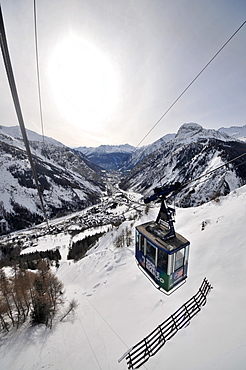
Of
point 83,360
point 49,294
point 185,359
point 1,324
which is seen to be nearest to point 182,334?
point 185,359

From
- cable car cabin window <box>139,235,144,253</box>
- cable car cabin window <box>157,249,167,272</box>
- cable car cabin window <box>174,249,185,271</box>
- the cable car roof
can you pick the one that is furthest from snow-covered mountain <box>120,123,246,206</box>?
cable car cabin window <box>157,249,167,272</box>

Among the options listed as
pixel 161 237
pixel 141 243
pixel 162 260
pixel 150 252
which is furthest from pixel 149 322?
pixel 161 237

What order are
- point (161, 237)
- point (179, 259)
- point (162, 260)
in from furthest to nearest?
point (161, 237), point (179, 259), point (162, 260)

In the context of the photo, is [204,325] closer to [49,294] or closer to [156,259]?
[156,259]

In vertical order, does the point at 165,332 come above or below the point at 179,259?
below

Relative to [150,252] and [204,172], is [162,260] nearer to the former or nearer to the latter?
[150,252]

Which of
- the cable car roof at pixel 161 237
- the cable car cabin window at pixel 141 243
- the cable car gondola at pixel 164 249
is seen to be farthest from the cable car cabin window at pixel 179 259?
the cable car cabin window at pixel 141 243

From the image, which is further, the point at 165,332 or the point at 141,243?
the point at 165,332
